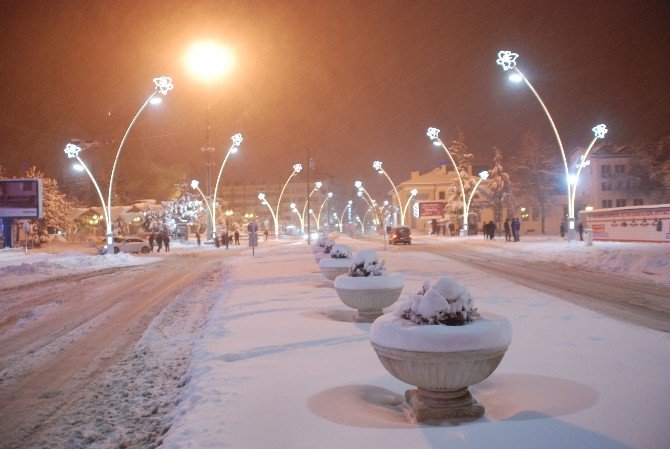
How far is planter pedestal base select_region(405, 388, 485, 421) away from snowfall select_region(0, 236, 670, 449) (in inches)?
4.7

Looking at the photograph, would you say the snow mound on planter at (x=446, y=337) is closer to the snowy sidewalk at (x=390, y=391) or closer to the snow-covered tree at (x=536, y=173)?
the snowy sidewalk at (x=390, y=391)

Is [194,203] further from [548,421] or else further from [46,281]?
[548,421]

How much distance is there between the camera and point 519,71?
3017 centimetres

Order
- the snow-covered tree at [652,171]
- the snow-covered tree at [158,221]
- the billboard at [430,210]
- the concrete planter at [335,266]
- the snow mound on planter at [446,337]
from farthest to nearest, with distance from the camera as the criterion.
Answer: the billboard at [430,210] < the snow-covered tree at [158,221] < the snow-covered tree at [652,171] < the concrete planter at [335,266] < the snow mound on planter at [446,337]

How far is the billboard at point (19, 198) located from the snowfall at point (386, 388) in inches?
1784

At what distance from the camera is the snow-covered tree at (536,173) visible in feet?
261

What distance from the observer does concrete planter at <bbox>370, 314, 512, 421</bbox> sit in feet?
15.9

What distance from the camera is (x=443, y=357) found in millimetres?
4836

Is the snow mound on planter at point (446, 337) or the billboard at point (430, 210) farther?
the billboard at point (430, 210)

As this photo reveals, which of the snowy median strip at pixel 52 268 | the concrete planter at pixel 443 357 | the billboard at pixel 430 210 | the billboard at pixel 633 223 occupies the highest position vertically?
the billboard at pixel 430 210

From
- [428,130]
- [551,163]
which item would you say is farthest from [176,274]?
[551,163]

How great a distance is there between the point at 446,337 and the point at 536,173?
8021 cm

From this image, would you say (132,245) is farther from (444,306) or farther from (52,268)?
(444,306)

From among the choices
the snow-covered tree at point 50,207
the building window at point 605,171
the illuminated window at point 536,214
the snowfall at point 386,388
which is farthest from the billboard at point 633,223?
the snow-covered tree at point 50,207
